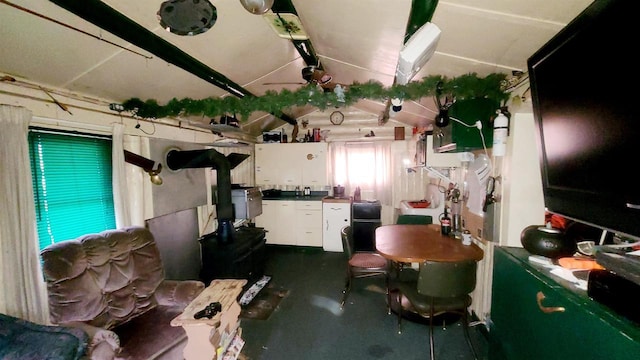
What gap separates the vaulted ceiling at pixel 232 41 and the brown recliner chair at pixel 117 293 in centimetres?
141

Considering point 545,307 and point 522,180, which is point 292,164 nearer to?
point 522,180

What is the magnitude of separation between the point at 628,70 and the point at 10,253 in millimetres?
3407

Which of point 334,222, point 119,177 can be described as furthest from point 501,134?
point 119,177

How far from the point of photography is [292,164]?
5246 millimetres

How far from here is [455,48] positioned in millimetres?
1774

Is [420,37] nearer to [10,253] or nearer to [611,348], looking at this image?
[611,348]

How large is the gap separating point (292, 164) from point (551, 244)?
4393mm

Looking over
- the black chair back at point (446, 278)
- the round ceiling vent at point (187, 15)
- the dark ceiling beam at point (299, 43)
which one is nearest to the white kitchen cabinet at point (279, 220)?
the dark ceiling beam at point (299, 43)

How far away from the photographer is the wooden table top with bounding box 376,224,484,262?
7.25 ft

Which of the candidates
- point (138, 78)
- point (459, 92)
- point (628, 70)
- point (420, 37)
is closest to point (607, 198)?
point (628, 70)

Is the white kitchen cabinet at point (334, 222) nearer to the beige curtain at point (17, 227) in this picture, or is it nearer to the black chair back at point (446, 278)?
the black chair back at point (446, 278)

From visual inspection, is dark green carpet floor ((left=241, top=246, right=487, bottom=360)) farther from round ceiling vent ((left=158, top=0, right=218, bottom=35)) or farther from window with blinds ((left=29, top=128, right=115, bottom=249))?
round ceiling vent ((left=158, top=0, right=218, bottom=35))

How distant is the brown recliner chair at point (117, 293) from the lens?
1.76 m

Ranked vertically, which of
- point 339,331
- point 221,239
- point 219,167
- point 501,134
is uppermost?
point 501,134
